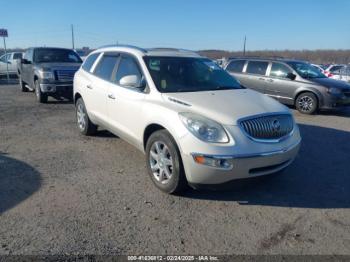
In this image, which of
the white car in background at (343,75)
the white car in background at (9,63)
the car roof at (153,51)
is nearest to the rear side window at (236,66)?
the car roof at (153,51)

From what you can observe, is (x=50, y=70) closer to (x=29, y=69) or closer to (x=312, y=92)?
(x=29, y=69)

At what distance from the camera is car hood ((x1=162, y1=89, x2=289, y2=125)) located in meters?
3.80

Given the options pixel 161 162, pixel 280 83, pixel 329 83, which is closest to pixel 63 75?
pixel 280 83

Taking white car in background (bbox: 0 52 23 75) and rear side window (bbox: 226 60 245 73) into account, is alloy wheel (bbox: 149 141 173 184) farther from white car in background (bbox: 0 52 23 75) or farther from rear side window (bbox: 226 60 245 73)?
white car in background (bbox: 0 52 23 75)

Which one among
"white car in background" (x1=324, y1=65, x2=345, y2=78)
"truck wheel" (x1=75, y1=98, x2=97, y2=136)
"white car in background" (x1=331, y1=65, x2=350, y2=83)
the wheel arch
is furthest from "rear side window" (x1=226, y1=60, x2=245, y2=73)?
"white car in background" (x1=324, y1=65, x2=345, y2=78)

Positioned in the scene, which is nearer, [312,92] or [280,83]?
[312,92]

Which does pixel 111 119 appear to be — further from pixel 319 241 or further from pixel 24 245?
pixel 319 241

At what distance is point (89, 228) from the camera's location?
3330 mm

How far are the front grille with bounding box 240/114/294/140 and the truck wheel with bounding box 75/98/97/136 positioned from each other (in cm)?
371

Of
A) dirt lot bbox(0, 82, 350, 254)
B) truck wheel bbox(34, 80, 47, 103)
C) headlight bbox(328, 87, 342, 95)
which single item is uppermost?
headlight bbox(328, 87, 342, 95)

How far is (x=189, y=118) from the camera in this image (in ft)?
12.3

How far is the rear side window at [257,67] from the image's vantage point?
1156 cm

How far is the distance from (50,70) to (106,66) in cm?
538

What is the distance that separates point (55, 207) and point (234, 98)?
2.65 meters
